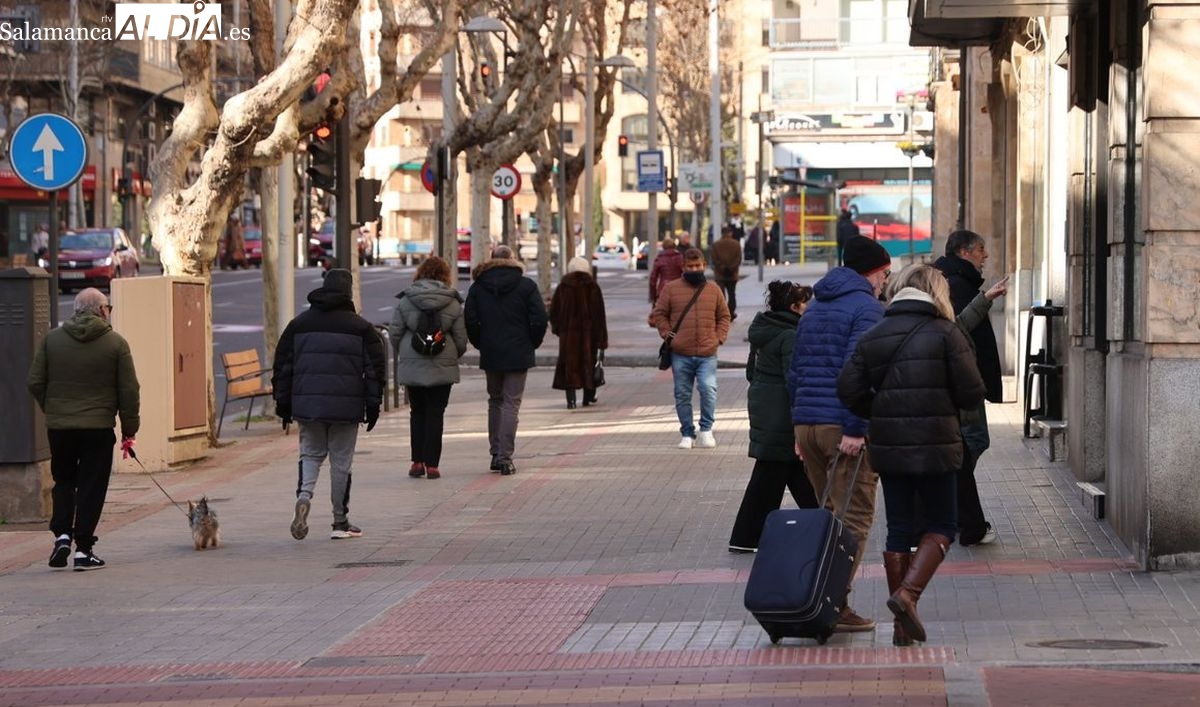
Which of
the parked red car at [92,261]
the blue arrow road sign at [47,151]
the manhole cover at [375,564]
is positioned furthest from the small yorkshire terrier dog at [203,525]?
the parked red car at [92,261]

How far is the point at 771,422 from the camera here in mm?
11820

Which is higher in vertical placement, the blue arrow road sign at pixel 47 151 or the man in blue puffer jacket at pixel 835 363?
the blue arrow road sign at pixel 47 151

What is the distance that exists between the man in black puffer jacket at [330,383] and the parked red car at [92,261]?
3901cm

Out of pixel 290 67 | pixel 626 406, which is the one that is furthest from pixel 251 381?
pixel 290 67

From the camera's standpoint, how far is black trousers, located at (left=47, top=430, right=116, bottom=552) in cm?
1240

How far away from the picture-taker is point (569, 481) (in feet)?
52.7

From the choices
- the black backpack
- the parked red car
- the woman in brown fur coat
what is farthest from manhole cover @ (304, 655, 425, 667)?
the parked red car

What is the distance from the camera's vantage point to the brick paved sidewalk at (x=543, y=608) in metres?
8.30

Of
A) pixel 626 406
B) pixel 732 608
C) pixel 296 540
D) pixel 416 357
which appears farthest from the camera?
pixel 626 406

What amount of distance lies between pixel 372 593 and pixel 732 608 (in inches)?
82.8

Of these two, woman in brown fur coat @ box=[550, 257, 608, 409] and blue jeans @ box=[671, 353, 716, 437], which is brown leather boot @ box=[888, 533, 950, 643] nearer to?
blue jeans @ box=[671, 353, 716, 437]

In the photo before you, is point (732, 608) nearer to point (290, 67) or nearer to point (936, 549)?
point (936, 549)

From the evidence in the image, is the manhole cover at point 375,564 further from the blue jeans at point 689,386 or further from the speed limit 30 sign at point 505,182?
the speed limit 30 sign at point 505,182

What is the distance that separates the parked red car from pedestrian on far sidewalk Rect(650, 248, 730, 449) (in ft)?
115
